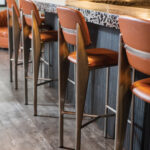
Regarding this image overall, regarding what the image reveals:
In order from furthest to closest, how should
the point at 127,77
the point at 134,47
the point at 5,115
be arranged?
the point at 5,115
the point at 127,77
the point at 134,47

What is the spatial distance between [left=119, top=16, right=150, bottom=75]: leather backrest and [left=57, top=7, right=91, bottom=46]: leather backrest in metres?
0.51

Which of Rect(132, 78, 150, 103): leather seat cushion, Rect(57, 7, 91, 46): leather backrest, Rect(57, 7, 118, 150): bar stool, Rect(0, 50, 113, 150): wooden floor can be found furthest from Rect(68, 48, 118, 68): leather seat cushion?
Rect(0, 50, 113, 150): wooden floor

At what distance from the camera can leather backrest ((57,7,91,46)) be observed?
6.88 ft

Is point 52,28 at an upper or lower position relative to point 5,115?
upper

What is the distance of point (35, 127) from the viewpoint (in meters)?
2.90

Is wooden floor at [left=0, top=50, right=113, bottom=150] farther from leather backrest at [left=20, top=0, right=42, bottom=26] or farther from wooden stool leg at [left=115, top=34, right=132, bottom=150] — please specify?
leather backrest at [left=20, top=0, right=42, bottom=26]

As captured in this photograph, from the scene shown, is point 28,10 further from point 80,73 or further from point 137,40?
point 137,40

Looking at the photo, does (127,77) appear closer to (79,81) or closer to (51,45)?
(79,81)

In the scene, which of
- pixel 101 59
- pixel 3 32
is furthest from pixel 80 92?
pixel 3 32

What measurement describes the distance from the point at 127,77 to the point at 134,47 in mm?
276

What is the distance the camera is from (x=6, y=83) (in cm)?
412

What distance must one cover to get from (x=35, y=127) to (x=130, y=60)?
1504 mm

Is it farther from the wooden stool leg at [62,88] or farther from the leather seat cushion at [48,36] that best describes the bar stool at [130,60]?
the leather seat cushion at [48,36]

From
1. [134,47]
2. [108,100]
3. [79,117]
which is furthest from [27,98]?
[134,47]
